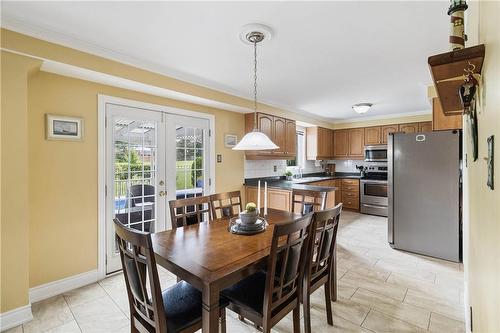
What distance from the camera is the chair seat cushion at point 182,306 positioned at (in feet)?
4.35

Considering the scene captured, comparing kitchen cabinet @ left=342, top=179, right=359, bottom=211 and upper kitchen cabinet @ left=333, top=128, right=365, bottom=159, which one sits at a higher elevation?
upper kitchen cabinet @ left=333, top=128, right=365, bottom=159

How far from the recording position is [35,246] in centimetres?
228

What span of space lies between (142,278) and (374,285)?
2.30 metres

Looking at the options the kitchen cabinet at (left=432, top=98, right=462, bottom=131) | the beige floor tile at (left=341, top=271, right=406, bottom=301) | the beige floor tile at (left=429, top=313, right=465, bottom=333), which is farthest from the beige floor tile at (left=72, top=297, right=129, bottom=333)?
the kitchen cabinet at (left=432, top=98, right=462, bottom=131)

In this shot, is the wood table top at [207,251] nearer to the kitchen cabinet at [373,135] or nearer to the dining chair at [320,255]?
the dining chair at [320,255]

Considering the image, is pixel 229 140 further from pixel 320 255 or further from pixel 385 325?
pixel 385 325

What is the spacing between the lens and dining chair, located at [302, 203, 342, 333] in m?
1.62

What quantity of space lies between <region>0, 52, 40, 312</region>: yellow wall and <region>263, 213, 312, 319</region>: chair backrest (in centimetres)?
204

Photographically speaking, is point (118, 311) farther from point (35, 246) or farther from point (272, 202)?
point (272, 202)

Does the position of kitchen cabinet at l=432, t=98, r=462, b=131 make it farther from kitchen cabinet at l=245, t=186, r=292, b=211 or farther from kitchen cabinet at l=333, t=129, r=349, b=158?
kitchen cabinet at l=333, t=129, r=349, b=158

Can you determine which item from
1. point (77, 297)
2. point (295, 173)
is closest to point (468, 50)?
point (77, 297)

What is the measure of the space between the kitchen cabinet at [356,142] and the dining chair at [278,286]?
16.5ft

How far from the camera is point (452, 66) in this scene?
885mm

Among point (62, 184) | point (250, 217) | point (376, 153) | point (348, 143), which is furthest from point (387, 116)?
point (62, 184)
